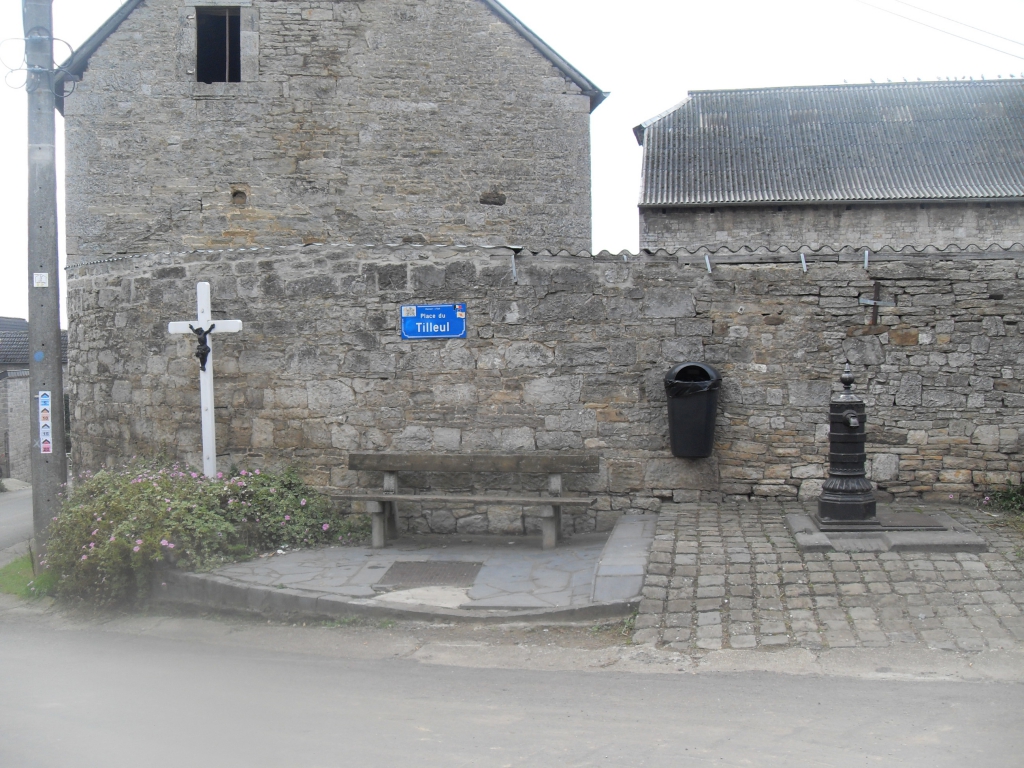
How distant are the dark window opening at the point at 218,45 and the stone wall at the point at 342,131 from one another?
23 cm

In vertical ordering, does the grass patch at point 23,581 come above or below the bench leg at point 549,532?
below

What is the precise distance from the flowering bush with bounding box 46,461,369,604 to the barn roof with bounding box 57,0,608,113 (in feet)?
23.5

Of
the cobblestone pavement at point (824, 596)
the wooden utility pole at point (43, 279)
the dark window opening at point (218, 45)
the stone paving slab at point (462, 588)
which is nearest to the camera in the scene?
the cobblestone pavement at point (824, 596)

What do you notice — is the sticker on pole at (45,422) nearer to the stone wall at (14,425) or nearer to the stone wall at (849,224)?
the stone wall at (849,224)

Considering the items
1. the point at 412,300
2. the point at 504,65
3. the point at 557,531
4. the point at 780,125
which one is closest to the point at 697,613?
the point at 557,531

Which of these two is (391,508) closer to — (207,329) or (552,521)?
(552,521)

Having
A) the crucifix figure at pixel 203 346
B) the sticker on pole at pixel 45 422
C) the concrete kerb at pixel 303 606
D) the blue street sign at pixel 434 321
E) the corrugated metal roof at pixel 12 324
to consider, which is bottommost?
the concrete kerb at pixel 303 606

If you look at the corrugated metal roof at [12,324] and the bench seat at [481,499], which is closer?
the bench seat at [481,499]

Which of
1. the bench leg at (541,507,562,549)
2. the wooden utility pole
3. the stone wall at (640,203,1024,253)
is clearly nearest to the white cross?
the wooden utility pole

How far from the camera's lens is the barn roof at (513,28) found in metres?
11.6

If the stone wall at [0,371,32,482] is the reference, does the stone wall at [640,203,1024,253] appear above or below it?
above

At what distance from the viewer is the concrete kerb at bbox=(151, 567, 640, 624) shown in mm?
5109

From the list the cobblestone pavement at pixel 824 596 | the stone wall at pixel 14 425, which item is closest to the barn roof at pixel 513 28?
the cobblestone pavement at pixel 824 596

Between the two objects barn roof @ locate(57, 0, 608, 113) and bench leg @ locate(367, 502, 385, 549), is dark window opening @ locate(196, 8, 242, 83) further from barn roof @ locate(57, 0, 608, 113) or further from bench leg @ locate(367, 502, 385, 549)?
bench leg @ locate(367, 502, 385, 549)
